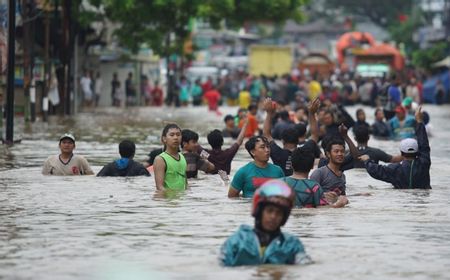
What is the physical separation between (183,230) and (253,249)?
320 cm

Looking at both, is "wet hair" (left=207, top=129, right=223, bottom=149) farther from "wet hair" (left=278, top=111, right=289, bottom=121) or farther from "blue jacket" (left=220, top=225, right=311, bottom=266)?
"wet hair" (left=278, top=111, right=289, bottom=121)

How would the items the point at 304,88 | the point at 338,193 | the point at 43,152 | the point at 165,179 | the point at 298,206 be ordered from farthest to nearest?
the point at 304,88, the point at 43,152, the point at 165,179, the point at 338,193, the point at 298,206

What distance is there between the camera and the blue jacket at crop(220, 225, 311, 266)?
1180cm

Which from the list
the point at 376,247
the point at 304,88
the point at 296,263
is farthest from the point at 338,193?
the point at 304,88

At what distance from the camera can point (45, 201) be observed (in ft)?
60.1

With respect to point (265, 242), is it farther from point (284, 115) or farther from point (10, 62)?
point (284, 115)

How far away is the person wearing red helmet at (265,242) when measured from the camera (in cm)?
1158

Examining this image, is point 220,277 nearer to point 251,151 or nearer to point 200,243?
point 200,243

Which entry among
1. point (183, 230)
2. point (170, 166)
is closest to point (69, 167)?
point (170, 166)

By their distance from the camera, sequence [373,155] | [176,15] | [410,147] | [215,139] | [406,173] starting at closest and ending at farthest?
[410,147] → [406,173] → [215,139] → [373,155] → [176,15]

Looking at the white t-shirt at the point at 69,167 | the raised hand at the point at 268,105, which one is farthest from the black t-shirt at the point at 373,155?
the white t-shirt at the point at 69,167

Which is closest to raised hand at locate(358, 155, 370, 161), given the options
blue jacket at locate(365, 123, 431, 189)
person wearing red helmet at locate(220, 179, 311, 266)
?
blue jacket at locate(365, 123, 431, 189)

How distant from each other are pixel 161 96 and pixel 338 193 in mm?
54077

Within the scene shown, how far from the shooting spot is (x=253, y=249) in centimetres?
1184
